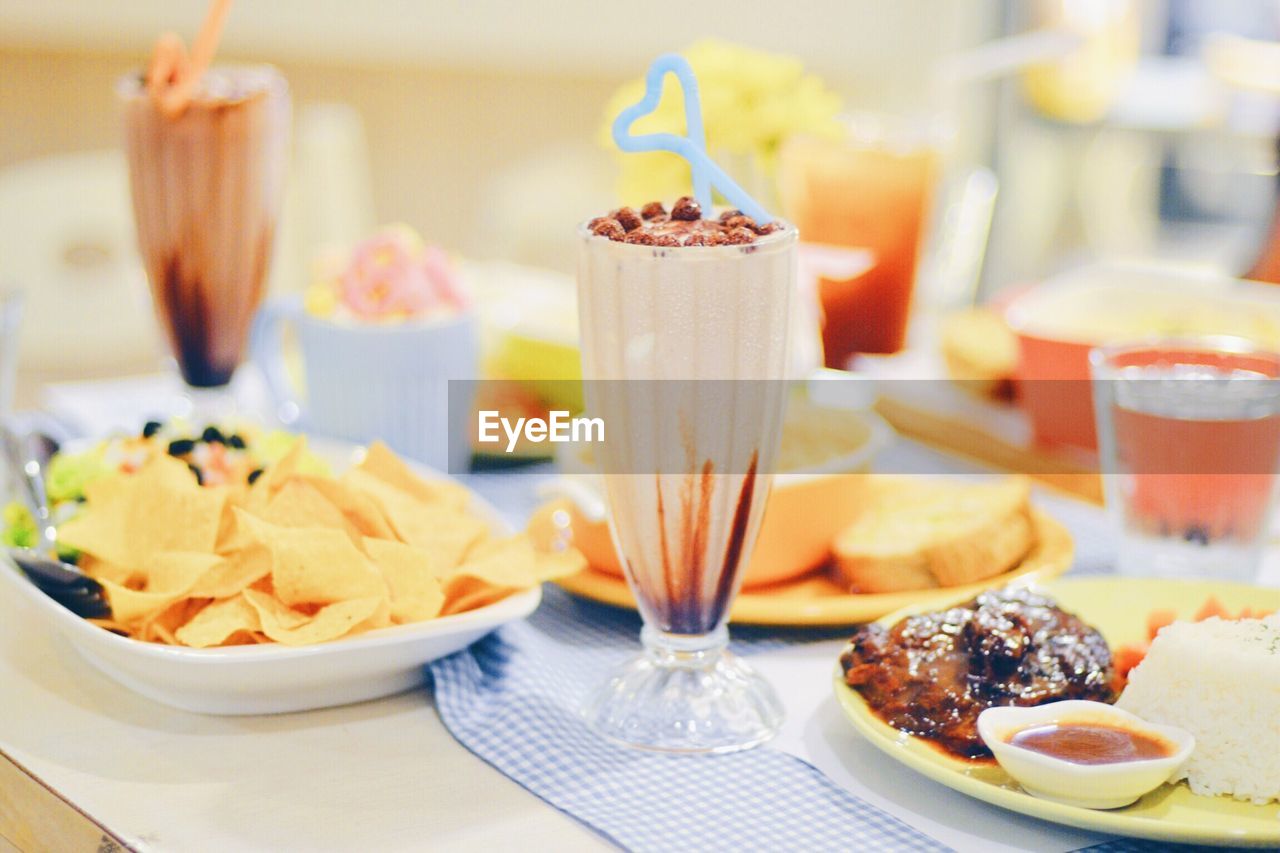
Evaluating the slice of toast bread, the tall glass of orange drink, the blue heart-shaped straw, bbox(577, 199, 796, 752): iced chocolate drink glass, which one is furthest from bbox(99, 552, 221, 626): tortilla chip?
the tall glass of orange drink

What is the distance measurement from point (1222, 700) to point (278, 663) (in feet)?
1.77

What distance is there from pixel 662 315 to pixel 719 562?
18cm

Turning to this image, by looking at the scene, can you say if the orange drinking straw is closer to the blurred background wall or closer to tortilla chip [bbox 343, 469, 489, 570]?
tortilla chip [bbox 343, 469, 489, 570]

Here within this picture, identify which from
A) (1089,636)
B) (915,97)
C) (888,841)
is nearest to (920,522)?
(1089,636)

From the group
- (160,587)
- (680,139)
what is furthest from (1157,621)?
(160,587)

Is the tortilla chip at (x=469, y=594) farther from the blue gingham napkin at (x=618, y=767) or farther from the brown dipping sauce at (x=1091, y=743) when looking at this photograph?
A: the brown dipping sauce at (x=1091, y=743)

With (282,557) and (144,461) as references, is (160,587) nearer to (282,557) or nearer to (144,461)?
(282,557)

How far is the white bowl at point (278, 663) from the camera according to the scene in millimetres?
861

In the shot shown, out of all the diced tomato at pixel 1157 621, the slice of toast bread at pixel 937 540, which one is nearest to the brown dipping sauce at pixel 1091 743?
the diced tomato at pixel 1157 621

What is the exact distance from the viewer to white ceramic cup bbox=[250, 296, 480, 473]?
1358 millimetres

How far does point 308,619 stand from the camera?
2.94 feet

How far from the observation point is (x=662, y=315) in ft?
2.66

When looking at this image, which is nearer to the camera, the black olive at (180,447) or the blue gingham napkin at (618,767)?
the blue gingham napkin at (618,767)

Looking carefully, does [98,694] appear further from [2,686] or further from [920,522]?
[920,522]
